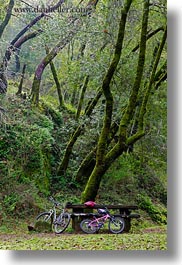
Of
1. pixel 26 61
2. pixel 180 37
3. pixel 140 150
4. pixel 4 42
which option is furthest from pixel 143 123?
pixel 4 42

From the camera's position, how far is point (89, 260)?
173 inches

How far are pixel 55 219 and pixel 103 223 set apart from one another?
515 mm

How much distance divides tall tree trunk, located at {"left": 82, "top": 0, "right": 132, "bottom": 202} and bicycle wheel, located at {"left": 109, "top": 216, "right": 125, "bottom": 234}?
1.16ft

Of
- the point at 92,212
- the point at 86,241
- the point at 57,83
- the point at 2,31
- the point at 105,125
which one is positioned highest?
the point at 2,31

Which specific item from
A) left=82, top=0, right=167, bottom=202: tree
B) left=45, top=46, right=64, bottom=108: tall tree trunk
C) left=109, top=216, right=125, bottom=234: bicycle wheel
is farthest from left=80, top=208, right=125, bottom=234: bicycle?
left=45, top=46, right=64, bottom=108: tall tree trunk

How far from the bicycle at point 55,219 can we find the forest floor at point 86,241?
9 centimetres

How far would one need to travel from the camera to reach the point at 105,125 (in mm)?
5457

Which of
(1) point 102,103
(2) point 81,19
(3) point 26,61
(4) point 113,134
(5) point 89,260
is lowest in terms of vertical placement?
(5) point 89,260

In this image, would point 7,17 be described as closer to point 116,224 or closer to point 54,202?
point 54,202

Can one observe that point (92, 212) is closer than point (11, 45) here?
Yes

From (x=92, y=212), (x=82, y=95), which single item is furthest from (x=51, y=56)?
(x=92, y=212)

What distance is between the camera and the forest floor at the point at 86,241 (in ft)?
14.7

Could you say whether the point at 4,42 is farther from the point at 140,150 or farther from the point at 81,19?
the point at 140,150

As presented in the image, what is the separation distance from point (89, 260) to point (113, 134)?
1.71 meters
